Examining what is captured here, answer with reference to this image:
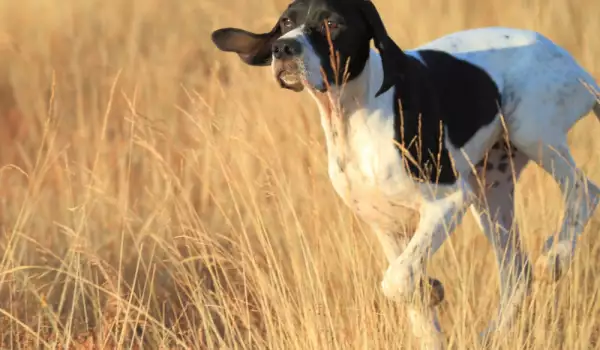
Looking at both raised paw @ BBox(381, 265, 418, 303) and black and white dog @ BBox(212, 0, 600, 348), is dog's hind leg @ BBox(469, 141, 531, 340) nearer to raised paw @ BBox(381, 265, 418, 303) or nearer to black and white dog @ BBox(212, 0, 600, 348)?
black and white dog @ BBox(212, 0, 600, 348)

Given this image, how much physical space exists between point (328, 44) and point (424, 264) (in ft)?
2.40

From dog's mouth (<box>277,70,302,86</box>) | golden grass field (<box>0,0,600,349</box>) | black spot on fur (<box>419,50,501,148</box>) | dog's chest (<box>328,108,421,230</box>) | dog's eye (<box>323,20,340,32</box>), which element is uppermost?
dog's eye (<box>323,20,340,32</box>)

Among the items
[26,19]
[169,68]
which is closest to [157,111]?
[169,68]

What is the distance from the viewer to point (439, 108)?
11.9 ft

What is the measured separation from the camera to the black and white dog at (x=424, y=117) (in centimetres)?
331

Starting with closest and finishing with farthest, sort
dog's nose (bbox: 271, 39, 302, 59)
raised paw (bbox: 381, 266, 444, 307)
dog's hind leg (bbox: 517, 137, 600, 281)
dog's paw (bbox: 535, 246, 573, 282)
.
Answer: dog's nose (bbox: 271, 39, 302, 59) → raised paw (bbox: 381, 266, 444, 307) → dog's paw (bbox: 535, 246, 573, 282) → dog's hind leg (bbox: 517, 137, 600, 281)

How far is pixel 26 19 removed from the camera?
310 inches

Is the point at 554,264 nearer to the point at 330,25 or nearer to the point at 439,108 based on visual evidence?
the point at 439,108

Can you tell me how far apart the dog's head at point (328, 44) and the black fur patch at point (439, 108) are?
0.49 feet

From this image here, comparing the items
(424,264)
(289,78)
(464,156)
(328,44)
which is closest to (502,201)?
(464,156)

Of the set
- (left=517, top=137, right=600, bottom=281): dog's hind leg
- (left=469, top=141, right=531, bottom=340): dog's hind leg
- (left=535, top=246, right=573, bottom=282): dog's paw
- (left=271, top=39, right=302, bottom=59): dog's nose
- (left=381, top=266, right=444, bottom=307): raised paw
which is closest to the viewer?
(left=271, top=39, right=302, bottom=59): dog's nose

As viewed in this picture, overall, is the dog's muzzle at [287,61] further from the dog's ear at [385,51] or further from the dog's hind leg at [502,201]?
the dog's hind leg at [502,201]

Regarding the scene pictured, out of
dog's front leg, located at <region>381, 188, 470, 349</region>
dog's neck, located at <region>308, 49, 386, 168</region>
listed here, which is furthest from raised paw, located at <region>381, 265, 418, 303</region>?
dog's neck, located at <region>308, 49, 386, 168</region>

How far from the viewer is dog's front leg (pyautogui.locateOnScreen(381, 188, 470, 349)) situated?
128 inches
